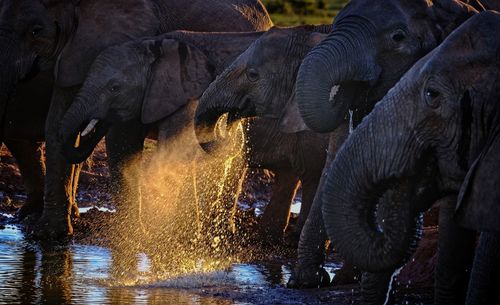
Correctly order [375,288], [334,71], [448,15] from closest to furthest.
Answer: [375,288] → [334,71] → [448,15]

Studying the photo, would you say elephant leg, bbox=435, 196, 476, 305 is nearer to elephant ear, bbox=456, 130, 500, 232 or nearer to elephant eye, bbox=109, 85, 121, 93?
elephant ear, bbox=456, 130, 500, 232

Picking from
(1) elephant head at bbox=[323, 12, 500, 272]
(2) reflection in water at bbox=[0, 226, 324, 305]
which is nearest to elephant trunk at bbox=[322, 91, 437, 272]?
(1) elephant head at bbox=[323, 12, 500, 272]

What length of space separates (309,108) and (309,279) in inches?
46.4

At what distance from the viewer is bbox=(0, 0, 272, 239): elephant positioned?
1079 centimetres

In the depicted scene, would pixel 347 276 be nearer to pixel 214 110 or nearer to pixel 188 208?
pixel 214 110

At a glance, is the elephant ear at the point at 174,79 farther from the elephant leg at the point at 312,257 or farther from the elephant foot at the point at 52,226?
the elephant leg at the point at 312,257

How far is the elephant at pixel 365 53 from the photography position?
752 centimetres

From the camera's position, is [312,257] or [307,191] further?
[307,191]

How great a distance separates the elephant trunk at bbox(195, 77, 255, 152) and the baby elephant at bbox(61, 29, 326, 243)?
86cm

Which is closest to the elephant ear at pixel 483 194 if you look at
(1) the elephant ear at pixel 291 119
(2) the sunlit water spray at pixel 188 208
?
(1) the elephant ear at pixel 291 119

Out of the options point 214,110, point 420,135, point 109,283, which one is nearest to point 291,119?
point 214,110

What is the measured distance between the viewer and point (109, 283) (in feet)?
27.5

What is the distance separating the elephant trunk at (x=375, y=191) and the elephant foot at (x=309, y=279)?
2.54 meters

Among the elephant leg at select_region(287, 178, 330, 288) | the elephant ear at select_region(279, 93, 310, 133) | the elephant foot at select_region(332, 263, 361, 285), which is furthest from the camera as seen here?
the elephant ear at select_region(279, 93, 310, 133)
